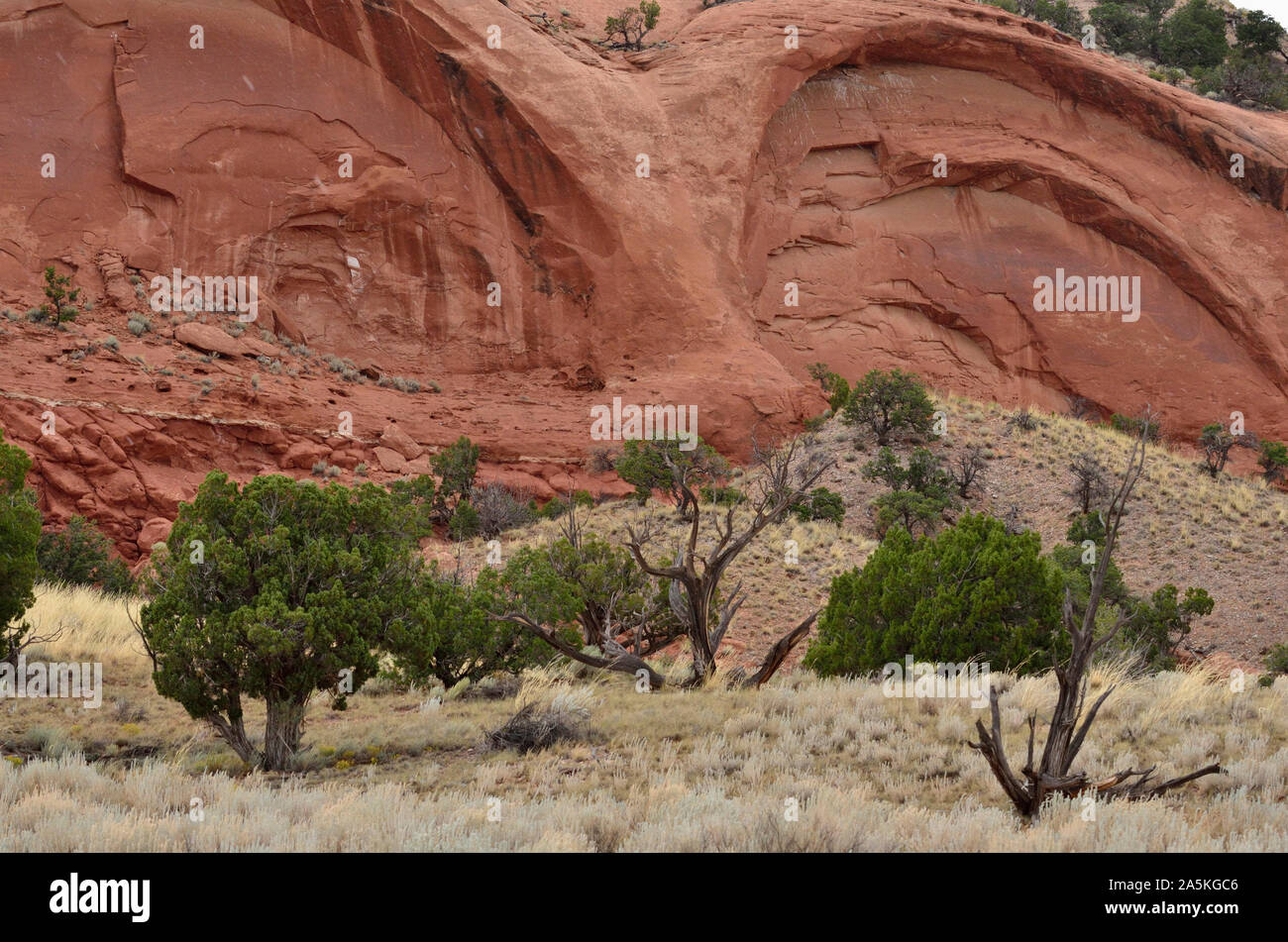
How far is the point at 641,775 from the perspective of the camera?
24.2ft

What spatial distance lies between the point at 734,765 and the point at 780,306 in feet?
93.7

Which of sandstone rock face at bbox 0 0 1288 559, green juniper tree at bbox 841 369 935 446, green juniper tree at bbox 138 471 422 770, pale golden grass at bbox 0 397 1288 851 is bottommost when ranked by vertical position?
pale golden grass at bbox 0 397 1288 851

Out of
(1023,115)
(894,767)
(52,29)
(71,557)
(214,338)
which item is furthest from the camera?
(1023,115)

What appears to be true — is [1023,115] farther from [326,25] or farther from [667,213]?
[326,25]

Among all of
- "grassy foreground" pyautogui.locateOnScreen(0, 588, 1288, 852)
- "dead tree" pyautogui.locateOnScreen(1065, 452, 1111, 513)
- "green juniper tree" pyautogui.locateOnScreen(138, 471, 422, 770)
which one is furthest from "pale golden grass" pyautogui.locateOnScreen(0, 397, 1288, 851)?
"dead tree" pyautogui.locateOnScreen(1065, 452, 1111, 513)

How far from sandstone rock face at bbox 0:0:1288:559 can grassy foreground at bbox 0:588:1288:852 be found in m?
14.2

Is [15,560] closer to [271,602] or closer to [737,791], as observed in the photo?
[271,602]

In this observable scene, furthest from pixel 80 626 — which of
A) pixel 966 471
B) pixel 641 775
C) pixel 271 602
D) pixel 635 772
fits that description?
pixel 966 471

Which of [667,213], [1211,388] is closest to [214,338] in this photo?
[667,213]

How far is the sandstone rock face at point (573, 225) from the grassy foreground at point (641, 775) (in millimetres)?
14174

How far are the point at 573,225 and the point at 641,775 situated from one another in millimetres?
25800

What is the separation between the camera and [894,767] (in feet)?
25.0

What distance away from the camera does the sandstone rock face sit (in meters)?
26.1

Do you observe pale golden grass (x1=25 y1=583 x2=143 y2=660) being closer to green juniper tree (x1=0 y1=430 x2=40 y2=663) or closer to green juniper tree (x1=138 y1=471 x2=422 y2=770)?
green juniper tree (x1=0 y1=430 x2=40 y2=663)
